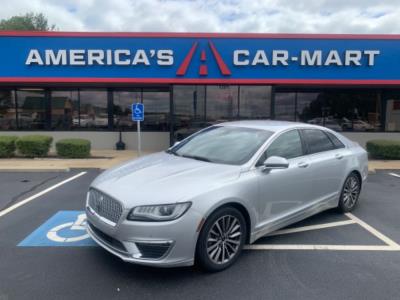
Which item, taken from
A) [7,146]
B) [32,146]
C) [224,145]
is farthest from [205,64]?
[224,145]

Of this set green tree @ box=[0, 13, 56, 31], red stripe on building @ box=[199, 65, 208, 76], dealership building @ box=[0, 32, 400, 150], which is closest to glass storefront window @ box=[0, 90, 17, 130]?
dealership building @ box=[0, 32, 400, 150]

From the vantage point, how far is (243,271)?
12.1 feet

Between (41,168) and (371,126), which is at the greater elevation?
(371,126)

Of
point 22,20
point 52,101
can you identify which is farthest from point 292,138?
point 22,20

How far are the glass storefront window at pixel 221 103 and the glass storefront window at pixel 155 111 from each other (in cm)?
218

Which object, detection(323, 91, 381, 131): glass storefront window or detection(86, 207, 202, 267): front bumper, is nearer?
Result: detection(86, 207, 202, 267): front bumper

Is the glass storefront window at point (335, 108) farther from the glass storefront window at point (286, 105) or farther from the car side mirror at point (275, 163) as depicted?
the car side mirror at point (275, 163)

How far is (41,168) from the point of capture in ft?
32.4

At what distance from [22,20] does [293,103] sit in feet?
160

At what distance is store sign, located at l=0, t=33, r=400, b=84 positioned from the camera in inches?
505

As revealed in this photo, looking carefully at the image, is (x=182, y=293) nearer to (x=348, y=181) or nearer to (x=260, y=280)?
(x=260, y=280)

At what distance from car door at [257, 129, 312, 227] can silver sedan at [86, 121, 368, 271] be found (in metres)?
0.01

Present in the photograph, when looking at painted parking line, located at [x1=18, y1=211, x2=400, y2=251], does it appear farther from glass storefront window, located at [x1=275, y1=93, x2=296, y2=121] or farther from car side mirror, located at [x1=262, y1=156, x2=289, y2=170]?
glass storefront window, located at [x1=275, y1=93, x2=296, y2=121]

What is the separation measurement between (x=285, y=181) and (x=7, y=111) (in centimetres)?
1432
